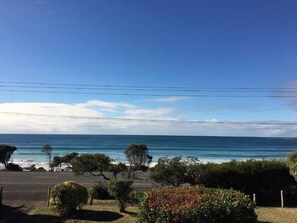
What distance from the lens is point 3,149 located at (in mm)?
53719

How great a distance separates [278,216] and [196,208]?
8980 millimetres

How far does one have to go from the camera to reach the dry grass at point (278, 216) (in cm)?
1689

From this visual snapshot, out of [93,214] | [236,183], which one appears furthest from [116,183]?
[236,183]

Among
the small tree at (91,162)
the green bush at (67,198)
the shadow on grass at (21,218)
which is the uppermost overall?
the small tree at (91,162)

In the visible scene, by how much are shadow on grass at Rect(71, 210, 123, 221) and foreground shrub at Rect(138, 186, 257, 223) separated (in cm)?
565

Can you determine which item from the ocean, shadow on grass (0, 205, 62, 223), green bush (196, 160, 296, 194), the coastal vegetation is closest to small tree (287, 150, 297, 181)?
the coastal vegetation

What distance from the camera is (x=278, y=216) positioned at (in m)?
18.1

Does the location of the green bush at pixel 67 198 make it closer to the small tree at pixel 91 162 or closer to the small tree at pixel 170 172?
the small tree at pixel 170 172

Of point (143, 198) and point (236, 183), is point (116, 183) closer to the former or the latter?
point (143, 198)

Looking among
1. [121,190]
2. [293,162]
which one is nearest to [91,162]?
[121,190]

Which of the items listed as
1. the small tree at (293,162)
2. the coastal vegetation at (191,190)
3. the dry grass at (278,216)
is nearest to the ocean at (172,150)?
the coastal vegetation at (191,190)

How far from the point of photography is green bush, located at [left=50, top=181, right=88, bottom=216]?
17328 mm

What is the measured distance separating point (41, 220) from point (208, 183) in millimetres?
11508

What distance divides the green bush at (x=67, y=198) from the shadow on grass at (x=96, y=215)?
472 millimetres
